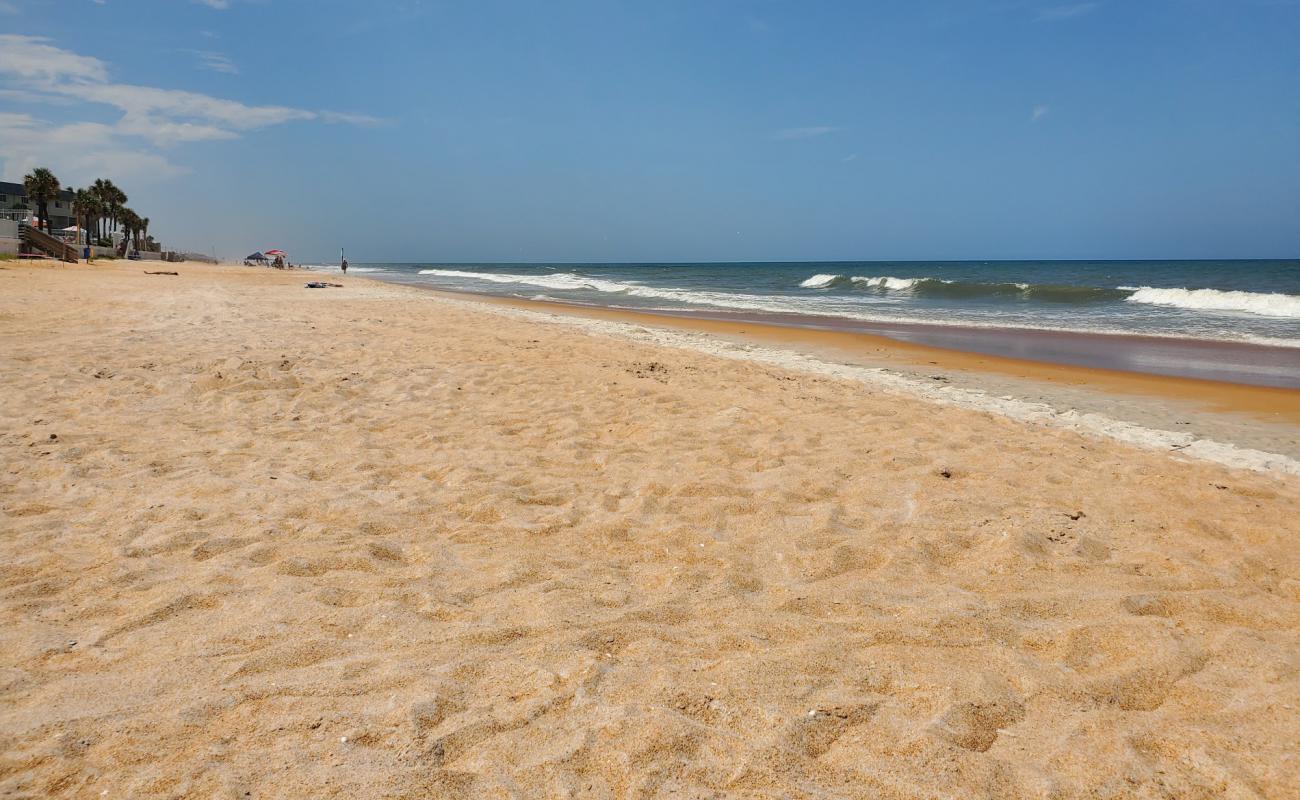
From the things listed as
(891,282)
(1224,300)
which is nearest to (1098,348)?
(1224,300)

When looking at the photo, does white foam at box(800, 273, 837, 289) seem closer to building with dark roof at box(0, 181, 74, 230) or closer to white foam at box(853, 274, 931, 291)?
white foam at box(853, 274, 931, 291)

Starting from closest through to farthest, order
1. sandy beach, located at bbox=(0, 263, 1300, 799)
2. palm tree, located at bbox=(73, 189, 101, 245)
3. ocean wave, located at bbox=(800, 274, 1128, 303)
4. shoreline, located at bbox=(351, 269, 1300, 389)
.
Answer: sandy beach, located at bbox=(0, 263, 1300, 799) < shoreline, located at bbox=(351, 269, 1300, 389) < ocean wave, located at bbox=(800, 274, 1128, 303) < palm tree, located at bbox=(73, 189, 101, 245)

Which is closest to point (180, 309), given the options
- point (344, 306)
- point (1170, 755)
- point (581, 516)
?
point (344, 306)

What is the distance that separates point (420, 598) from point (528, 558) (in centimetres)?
65

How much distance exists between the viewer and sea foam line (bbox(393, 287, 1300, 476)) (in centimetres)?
654

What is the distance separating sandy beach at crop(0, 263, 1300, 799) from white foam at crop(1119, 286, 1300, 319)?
26.4 meters

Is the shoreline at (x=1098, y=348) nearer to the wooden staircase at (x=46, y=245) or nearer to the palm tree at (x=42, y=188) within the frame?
the wooden staircase at (x=46, y=245)

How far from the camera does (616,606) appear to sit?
327 cm

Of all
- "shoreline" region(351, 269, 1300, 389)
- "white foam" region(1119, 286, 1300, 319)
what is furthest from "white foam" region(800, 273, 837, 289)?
"shoreline" region(351, 269, 1300, 389)

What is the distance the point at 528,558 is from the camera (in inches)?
147

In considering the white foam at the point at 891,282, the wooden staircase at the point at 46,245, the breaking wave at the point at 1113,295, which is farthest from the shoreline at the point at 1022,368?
the wooden staircase at the point at 46,245

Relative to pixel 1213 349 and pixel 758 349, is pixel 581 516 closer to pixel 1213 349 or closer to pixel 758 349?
pixel 758 349

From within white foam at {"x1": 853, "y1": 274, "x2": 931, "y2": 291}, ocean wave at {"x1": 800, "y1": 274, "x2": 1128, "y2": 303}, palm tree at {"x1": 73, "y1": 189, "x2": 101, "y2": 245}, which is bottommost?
ocean wave at {"x1": 800, "y1": 274, "x2": 1128, "y2": 303}

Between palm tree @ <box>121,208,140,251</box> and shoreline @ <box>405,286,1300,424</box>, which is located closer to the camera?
shoreline @ <box>405,286,1300,424</box>
